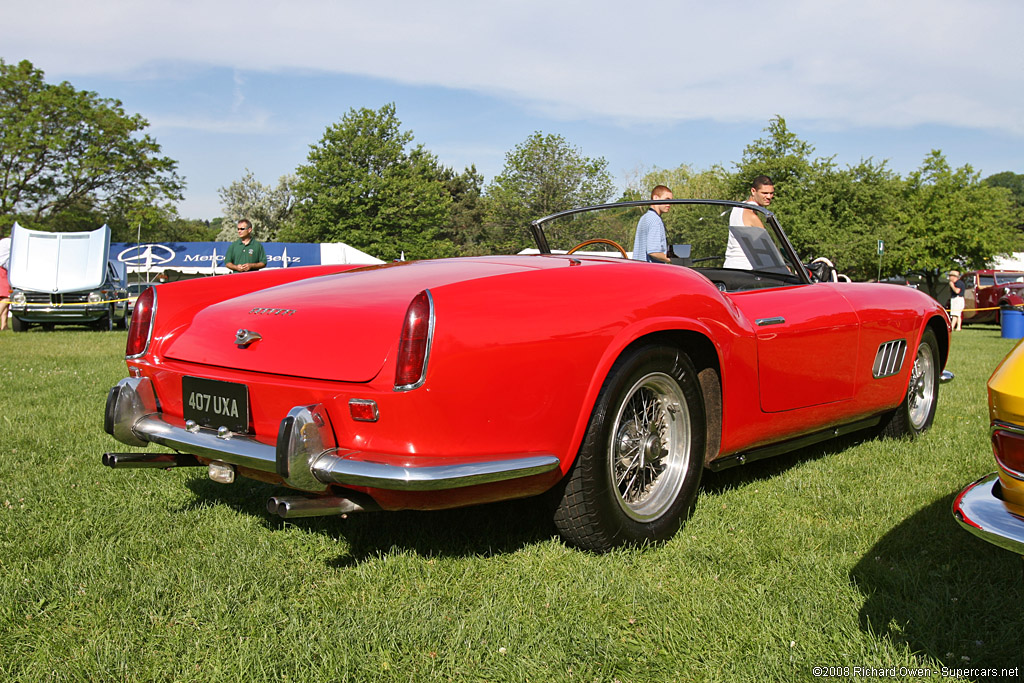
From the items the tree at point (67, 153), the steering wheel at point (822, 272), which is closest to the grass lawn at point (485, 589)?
the steering wheel at point (822, 272)

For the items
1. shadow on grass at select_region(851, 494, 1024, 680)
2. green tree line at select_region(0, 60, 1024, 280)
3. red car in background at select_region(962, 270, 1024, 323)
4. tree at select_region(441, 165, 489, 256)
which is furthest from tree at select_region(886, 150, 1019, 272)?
shadow on grass at select_region(851, 494, 1024, 680)

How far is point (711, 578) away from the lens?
2633 mm

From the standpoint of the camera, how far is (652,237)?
4172 mm

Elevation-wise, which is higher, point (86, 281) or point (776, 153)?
point (776, 153)

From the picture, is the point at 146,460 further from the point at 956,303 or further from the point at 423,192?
the point at 423,192

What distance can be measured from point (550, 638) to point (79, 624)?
4.40ft

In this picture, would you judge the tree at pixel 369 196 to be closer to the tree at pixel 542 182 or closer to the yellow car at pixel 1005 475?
the tree at pixel 542 182

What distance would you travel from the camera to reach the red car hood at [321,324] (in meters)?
2.46

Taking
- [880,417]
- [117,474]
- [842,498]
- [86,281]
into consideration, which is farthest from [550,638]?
[86,281]

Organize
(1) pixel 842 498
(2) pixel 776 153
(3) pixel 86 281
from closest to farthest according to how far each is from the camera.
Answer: (1) pixel 842 498 → (3) pixel 86 281 → (2) pixel 776 153

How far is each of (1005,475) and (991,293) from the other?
82.7ft

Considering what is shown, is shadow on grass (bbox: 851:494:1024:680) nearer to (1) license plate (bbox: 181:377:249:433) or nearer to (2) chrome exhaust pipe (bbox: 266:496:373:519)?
(2) chrome exhaust pipe (bbox: 266:496:373:519)

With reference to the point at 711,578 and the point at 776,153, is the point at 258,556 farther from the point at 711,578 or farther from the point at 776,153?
the point at 776,153

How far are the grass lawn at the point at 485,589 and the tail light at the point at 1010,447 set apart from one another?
609 mm
